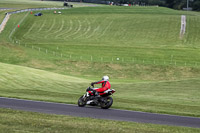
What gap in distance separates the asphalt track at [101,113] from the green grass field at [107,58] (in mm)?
1877

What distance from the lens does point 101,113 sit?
73.8ft

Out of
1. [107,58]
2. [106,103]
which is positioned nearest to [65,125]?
[106,103]

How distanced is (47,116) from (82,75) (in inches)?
1627

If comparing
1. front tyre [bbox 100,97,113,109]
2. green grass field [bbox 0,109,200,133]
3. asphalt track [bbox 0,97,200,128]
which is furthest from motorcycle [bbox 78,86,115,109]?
green grass field [bbox 0,109,200,133]

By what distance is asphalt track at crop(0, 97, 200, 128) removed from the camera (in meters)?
20.7

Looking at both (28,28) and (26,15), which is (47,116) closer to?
(28,28)

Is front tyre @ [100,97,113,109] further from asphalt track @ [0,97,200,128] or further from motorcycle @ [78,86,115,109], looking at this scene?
asphalt track @ [0,97,200,128]

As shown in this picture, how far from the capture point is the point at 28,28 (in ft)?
359

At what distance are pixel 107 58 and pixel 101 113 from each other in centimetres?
5313

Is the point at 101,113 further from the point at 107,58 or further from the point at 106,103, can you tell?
the point at 107,58

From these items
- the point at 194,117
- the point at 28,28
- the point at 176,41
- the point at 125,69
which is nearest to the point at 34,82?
the point at 194,117

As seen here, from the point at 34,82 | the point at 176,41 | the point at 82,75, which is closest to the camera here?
the point at 34,82

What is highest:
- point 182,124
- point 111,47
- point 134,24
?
point 134,24

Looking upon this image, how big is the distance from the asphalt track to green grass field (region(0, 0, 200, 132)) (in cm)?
188
